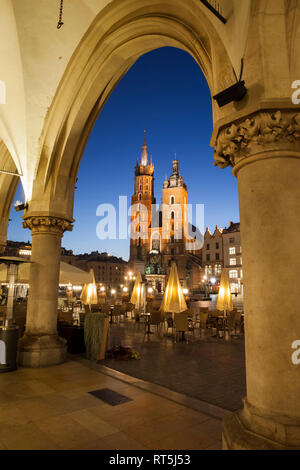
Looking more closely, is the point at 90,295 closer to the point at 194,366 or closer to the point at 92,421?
the point at 194,366

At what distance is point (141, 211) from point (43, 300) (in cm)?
6842

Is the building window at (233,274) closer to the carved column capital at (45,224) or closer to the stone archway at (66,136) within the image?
the stone archway at (66,136)

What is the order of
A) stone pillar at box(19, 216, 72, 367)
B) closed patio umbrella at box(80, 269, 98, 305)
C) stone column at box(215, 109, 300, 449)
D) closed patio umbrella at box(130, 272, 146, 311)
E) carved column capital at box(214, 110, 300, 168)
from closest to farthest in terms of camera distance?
1. stone column at box(215, 109, 300, 449)
2. carved column capital at box(214, 110, 300, 168)
3. stone pillar at box(19, 216, 72, 367)
4. closed patio umbrella at box(80, 269, 98, 305)
5. closed patio umbrella at box(130, 272, 146, 311)

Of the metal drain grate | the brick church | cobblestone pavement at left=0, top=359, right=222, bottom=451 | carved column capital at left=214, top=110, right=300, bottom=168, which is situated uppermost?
the brick church

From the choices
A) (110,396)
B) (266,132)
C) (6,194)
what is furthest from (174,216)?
(266,132)

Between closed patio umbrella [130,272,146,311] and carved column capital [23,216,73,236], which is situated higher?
carved column capital [23,216,73,236]

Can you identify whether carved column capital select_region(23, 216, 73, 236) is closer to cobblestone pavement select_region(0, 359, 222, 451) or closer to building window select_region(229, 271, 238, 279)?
cobblestone pavement select_region(0, 359, 222, 451)

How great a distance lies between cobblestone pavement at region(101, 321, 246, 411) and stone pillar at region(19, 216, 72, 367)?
1395mm

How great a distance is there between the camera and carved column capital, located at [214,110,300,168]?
2.77 meters

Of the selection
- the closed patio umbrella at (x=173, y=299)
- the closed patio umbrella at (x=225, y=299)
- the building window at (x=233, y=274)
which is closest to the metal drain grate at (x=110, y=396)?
the closed patio umbrella at (x=173, y=299)

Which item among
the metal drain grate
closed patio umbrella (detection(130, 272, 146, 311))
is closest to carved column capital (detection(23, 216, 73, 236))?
the metal drain grate

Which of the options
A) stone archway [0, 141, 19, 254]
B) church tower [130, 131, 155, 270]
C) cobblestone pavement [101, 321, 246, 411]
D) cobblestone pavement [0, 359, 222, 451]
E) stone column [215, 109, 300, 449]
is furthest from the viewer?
church tower [130, 131, 155, 270]

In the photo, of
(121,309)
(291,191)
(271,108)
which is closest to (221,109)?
(271,108)
